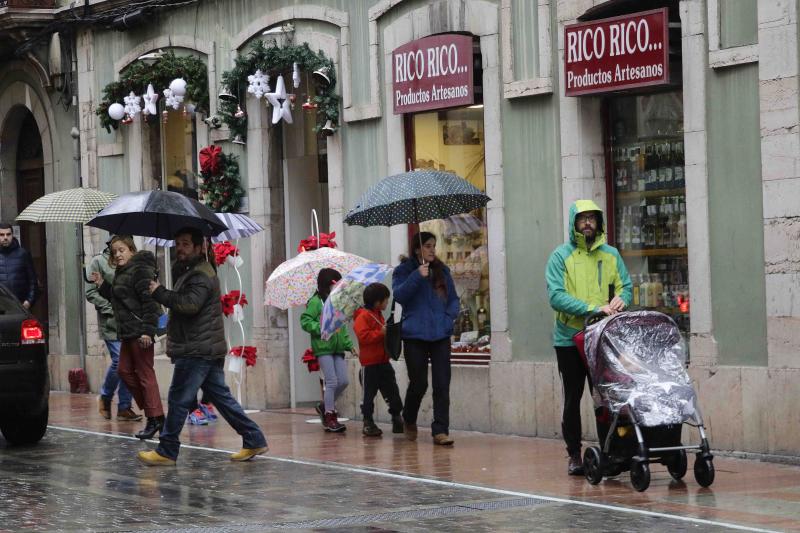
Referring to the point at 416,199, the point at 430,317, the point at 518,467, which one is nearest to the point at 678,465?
the point at 518,467

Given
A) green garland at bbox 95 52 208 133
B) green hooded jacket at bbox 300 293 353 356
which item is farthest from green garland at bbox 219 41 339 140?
green hooded jacket at bbox 300 293 353 356

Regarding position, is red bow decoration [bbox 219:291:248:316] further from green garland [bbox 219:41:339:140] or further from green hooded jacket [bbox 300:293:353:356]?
green garland [bbox 219:41:339:140]

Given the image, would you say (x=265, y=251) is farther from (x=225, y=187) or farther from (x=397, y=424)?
(x=397, y=424)

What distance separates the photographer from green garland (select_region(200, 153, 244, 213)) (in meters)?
19.2

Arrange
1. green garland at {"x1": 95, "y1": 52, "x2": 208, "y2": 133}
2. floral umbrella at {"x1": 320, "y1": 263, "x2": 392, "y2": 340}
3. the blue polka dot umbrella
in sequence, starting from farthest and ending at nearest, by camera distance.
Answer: green garland at {"x1": 95, "y1": 52, "x2": 208, "y2": 133} → floral umbrella at {"x1": 320, "y1": 263, "x2": 392, "y2": 340} → the blue polka dot umbrella

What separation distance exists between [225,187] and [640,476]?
920cm

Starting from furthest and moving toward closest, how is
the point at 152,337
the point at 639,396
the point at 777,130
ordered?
1. the point at 152,337
2. the point at 777,130
3. the point at 639,396

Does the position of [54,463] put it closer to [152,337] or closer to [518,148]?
[152,337]

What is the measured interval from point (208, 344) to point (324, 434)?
9.81ft

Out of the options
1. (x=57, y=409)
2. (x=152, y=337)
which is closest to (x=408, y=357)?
(x=152, y=337)

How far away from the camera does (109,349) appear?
17719 millimetres

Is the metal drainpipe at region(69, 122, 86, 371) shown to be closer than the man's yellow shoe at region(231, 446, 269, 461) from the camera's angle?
No

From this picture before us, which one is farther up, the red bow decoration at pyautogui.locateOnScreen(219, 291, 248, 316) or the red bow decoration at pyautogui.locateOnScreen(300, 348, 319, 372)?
the red bow decoration at pyautogui.locateOnScreen(219, 291, 248, 316)

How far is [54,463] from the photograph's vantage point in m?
13.4
